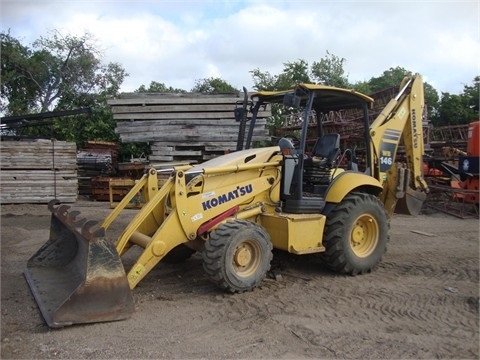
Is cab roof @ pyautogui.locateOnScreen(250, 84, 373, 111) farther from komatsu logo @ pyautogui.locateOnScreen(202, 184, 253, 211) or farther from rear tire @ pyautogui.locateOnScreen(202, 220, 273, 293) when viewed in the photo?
rear tire @ pyautogui.locateOnScreen(202, 220, 273, 293)

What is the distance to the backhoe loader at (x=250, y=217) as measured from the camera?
4.31 meters

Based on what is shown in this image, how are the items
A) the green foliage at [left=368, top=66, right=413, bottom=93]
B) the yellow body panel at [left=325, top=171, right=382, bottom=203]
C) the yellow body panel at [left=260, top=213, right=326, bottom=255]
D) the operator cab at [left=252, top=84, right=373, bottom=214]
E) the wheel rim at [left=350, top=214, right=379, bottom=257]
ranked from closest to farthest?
the yellow body panel at [left=260, top=213, right=326, bottom=255]
the operator cab at [left=252, top=84, right=373, bottom=214]
the yellow body panel at [left=325, top=171, right=382, bottom=203]
the wheel rim at [left=350, top=214, right=379, bottom=257]
the green foliage at [left=368, top=66, right=413, bottom=93]

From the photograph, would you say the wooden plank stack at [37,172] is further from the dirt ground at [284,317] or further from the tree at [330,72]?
the tree at [330,72]

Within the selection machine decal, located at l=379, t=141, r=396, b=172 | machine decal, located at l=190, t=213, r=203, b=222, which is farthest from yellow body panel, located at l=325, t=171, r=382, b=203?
machine decal, located at l=190, t=213, r=203, b=222

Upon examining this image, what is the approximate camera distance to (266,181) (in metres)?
5.76

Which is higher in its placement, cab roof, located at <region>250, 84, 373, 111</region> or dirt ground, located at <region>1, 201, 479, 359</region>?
cab roof, located at <region>250, 84, 373, 111</region>

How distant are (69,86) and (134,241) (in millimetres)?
18407

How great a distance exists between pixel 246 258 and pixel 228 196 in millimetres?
752

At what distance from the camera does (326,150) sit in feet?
20.9

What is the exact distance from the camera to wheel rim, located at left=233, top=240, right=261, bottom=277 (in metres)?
5.11

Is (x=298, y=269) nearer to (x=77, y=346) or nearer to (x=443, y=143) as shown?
(x=77, y=346)

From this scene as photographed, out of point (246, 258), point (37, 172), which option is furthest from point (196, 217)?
point (37, 172)

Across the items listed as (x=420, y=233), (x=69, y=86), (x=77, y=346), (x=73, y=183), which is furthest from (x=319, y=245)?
(x=69, y=86)

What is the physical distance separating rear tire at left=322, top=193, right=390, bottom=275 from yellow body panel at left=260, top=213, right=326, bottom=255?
0.59 feet
